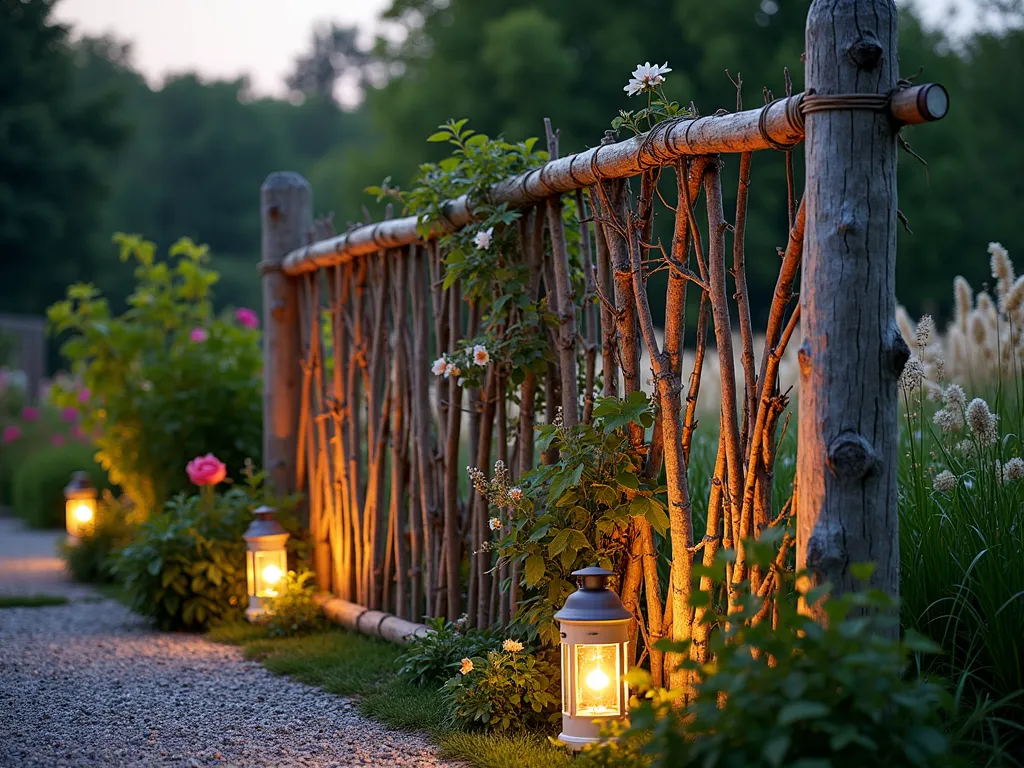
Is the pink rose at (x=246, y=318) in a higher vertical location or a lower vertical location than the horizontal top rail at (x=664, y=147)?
higher

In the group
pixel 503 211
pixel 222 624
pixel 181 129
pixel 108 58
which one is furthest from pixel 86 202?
pixel 503 211

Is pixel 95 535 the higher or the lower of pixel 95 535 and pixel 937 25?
the lower

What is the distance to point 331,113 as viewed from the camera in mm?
35656

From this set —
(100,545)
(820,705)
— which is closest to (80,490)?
(100,545)

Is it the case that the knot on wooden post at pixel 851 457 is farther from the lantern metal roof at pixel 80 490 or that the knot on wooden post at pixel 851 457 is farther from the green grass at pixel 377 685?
the lantern metal roof at pixel 80 490

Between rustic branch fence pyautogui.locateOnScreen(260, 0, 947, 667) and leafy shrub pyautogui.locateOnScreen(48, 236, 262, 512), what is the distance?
75 cm

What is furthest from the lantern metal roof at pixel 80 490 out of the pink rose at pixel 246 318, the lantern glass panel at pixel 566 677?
the lantern glass panel at pixel 566 677

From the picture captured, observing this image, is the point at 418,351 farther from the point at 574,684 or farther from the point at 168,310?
the point at 168,310

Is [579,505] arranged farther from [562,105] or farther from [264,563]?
[562,105]

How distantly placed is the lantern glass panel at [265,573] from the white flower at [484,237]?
1.86 m

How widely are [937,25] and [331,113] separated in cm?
2159

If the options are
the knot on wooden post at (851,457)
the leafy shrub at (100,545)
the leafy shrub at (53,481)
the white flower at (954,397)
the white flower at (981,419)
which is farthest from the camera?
the leafy shrub at (53,481)

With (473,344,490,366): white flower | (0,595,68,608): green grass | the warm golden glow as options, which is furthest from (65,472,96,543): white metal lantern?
(473,344,490,366): white flower

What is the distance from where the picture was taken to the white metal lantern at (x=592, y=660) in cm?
268
